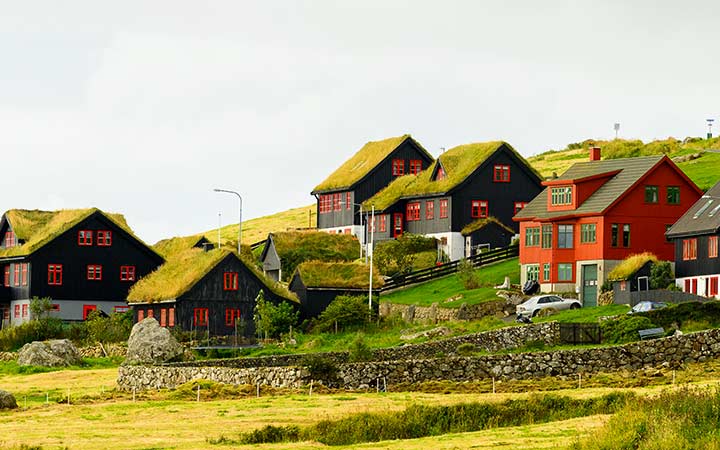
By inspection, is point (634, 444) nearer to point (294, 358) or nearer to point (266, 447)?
point (266, 447)

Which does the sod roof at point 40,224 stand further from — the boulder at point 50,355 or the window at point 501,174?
the window at point 501,174

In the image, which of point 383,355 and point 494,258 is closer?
point 383,355

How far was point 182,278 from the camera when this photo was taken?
101062 millimetres

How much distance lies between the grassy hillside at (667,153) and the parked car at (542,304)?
58.2 ft

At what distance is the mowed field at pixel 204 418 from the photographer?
1836 inches

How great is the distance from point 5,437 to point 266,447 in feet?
31.6

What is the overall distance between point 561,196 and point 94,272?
35.3m

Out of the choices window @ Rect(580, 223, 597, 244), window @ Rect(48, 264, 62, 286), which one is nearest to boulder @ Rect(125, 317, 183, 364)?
window @ Rect(580, 223, 597, 244)

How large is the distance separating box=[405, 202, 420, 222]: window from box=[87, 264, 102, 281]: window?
83.2 feet

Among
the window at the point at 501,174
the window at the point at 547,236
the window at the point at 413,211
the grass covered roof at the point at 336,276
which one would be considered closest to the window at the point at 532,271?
the window at the point at 547,236

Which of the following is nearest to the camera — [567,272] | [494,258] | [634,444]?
[634,444]

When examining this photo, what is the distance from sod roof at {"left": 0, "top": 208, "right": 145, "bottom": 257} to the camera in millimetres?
112375

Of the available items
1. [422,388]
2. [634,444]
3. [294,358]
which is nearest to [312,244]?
[294,358]

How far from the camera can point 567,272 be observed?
3743 inches
